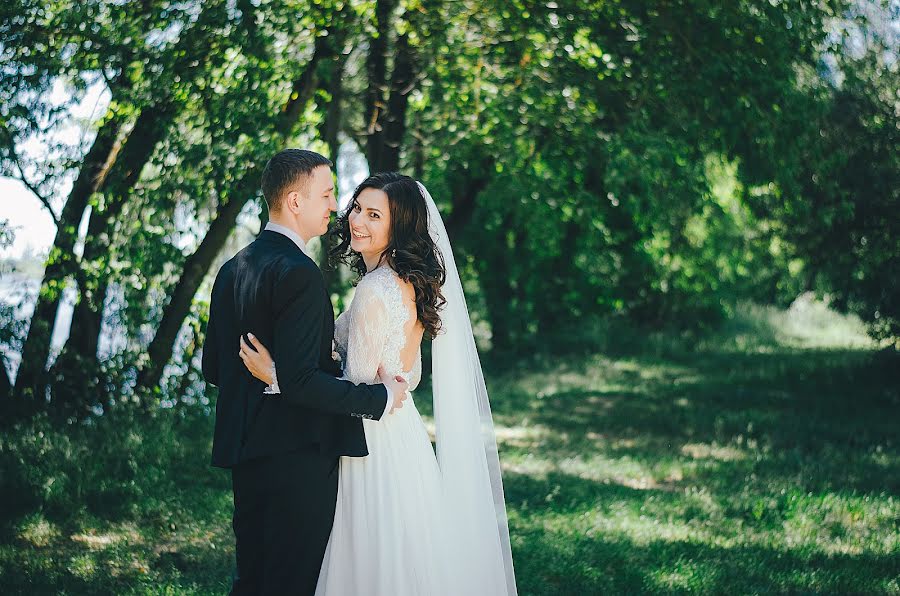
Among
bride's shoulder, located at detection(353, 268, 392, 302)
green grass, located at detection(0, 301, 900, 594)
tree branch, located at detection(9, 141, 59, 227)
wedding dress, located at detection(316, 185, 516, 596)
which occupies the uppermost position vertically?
tree branch, located at detection(9, 141, 59, 227)

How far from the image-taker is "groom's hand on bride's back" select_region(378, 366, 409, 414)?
3.42 metres

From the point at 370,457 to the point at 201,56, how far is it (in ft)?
16.4

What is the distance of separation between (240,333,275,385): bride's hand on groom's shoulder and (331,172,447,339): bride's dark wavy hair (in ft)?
2.31

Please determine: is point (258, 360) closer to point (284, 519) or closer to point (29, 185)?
point (284, 519)

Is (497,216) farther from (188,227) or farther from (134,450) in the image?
(134,450)

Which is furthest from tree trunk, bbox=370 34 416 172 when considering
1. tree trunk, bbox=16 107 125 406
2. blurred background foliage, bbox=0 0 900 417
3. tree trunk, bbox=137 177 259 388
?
tree trunk, bbox=16 107 125 406

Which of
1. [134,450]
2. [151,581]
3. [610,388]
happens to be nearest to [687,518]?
[151,581]

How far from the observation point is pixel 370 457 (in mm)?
3504

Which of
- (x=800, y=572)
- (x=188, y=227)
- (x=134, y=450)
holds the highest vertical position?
(x=188, y=227)

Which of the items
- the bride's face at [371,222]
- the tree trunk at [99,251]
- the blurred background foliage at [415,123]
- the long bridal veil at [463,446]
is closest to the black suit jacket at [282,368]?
the bride's face at [371,222]

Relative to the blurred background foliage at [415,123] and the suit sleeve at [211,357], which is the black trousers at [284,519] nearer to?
the suit sleeve at [211,357]

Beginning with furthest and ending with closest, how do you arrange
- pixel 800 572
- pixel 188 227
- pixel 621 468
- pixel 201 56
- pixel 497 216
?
pixel 497 216
pixel 621 468
pixel 188 227
pixel 201 56
pixel 800 572

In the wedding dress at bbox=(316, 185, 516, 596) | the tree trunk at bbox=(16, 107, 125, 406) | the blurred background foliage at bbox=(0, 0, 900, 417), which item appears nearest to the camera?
the wedding dress at bbox=(316, 185, 516, 596)

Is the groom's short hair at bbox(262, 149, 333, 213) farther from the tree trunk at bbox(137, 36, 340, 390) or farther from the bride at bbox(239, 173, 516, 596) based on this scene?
the tree trunk at bbox(137, 36, 340, 390)
